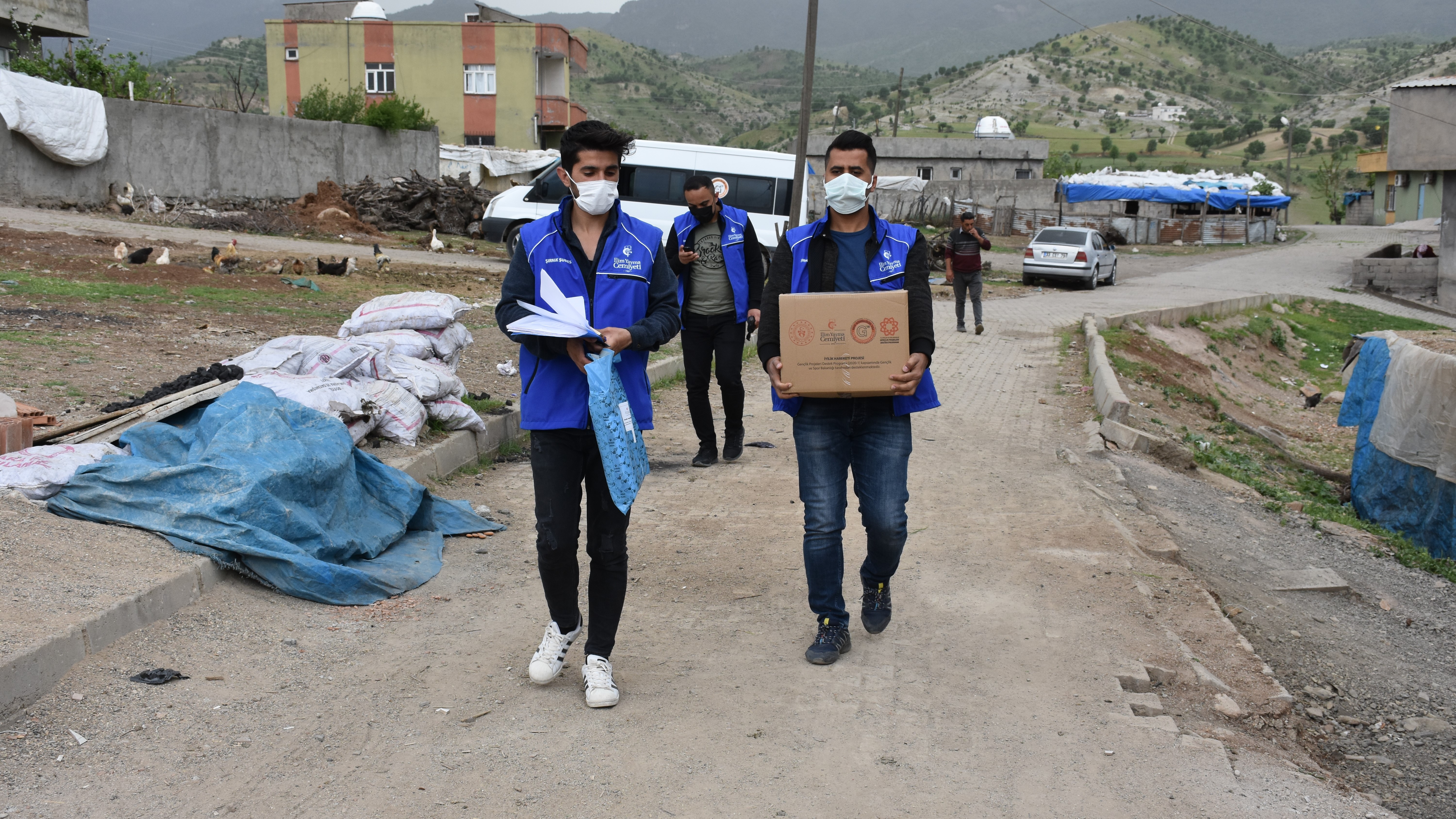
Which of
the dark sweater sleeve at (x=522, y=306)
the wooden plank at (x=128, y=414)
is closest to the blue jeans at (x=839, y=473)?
the dark sweater sleeve at (x=522, y=306)

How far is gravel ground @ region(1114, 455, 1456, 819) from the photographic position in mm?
3920

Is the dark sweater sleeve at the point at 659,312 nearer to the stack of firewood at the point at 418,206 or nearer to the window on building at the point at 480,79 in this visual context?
the stack of firewood at the point at 418,206

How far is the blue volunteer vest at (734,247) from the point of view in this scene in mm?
7043

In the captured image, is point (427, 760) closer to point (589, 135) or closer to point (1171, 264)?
point (589, 135)

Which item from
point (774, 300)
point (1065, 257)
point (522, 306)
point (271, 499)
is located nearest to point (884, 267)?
point (774, 300)

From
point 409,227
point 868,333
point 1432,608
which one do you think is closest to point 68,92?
point 409,227

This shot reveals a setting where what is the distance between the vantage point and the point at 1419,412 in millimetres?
8281

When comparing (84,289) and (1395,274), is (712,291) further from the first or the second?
(1395,274)

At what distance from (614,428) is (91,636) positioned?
1933 millimetres

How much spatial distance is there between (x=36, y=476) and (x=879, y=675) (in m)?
3.59

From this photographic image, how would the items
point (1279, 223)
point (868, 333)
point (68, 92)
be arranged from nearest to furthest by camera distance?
point (868, 333), point (68, 92), point (1279, 223)

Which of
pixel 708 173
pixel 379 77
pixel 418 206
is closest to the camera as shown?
pixel 708 173

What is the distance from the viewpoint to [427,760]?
10.3ft

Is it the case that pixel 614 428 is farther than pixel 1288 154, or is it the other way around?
pixel 1288 154
